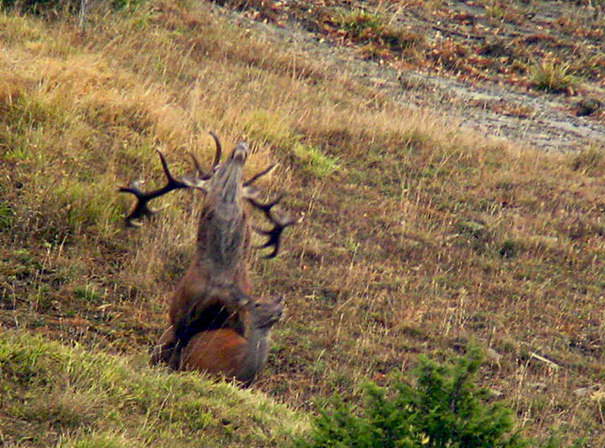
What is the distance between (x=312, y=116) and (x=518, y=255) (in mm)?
3531

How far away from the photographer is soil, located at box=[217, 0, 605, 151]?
49.0 feet

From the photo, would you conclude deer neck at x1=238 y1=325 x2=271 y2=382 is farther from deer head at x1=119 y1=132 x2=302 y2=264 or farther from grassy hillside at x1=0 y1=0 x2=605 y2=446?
deer head at x1=119 y1=132 x2=302 y2=264

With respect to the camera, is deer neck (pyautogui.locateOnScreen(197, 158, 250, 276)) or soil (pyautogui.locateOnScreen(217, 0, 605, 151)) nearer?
deer neck (pyautogui.locateOnScreen(197, 158, 250, 276))

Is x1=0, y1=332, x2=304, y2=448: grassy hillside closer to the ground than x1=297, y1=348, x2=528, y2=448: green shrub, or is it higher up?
closer to the ground

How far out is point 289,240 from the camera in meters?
8.70

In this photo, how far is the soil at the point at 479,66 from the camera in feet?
49.0

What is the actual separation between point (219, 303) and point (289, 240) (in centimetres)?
319

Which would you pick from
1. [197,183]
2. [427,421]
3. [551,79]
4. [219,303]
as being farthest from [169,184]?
[551,79]

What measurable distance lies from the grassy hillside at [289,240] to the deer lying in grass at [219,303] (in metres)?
0.37

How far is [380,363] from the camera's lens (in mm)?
7188

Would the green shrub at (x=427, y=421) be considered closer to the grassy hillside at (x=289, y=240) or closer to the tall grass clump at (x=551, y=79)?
the grassy hillside at (x=289, y=240)

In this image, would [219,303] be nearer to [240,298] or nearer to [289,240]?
[240,298]

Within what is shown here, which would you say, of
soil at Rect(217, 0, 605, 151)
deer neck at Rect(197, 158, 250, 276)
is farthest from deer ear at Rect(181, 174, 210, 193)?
soil at Rect(217, 0, 605, 151)

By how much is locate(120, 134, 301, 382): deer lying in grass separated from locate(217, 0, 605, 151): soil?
8514mm
